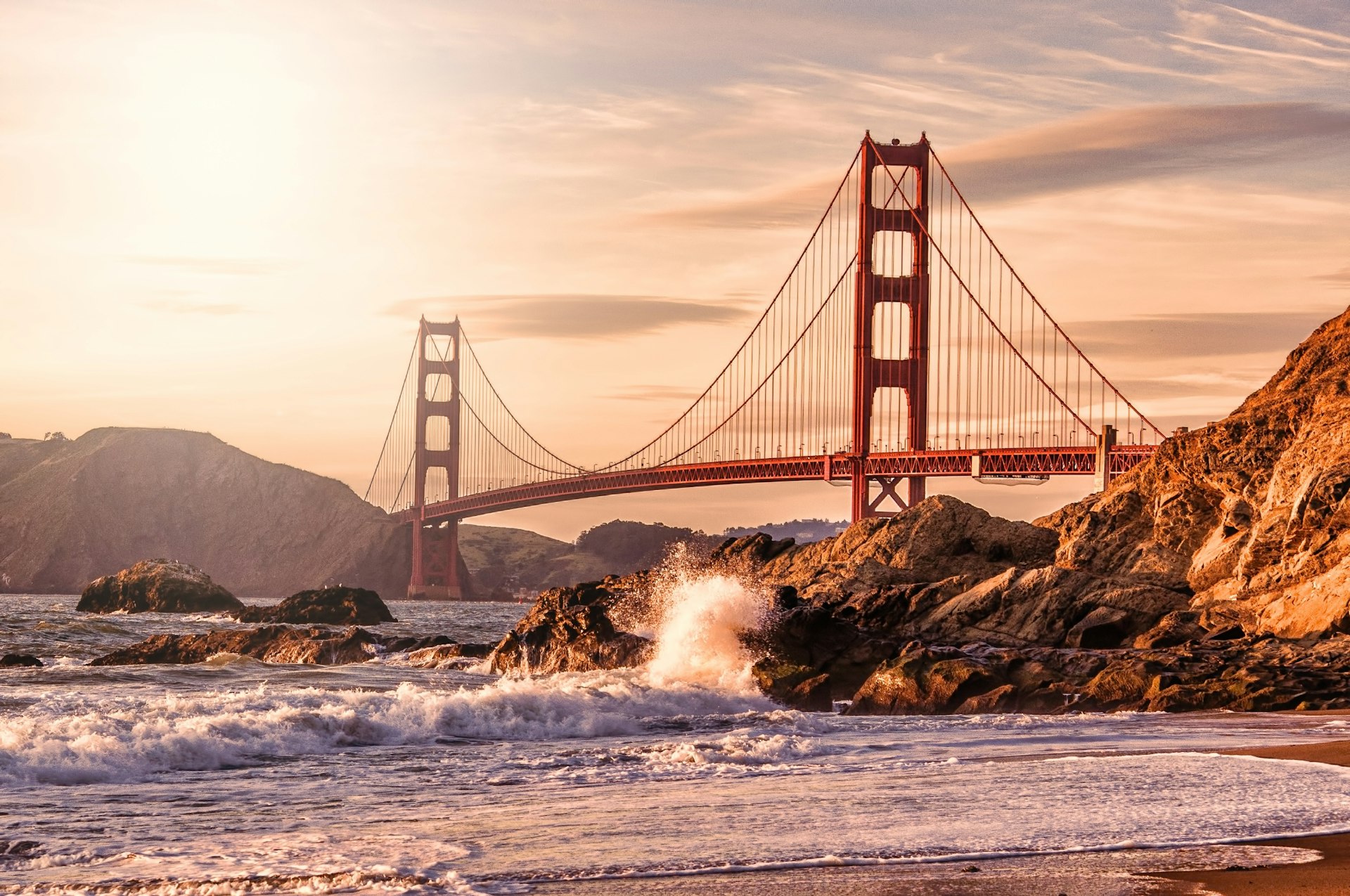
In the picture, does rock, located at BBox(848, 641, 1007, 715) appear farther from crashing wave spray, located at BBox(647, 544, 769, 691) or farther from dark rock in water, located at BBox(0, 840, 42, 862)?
dark rock in water, located at BBox(0, 840, 42, 862)

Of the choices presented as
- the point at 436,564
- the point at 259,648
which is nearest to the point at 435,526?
the point at 436,564

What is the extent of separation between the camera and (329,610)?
196 ft

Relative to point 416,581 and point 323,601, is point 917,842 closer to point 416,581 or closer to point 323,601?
point 323,601

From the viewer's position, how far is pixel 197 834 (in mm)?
9891

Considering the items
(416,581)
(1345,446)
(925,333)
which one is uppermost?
(925,333)

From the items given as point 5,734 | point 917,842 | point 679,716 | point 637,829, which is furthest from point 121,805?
point 679,716

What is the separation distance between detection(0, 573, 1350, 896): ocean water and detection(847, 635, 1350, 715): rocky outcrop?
1055mm

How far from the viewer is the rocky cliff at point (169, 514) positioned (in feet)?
429

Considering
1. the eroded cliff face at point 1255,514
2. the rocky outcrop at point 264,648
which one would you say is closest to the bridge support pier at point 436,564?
the rocky outcrop at point 264,648

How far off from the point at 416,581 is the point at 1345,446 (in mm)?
82499

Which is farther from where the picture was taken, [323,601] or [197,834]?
[323,601]

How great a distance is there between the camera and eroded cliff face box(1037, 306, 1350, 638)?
77.4ft

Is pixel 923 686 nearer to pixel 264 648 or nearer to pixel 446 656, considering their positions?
pixel 446 656

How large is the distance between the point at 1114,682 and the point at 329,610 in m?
44.8
